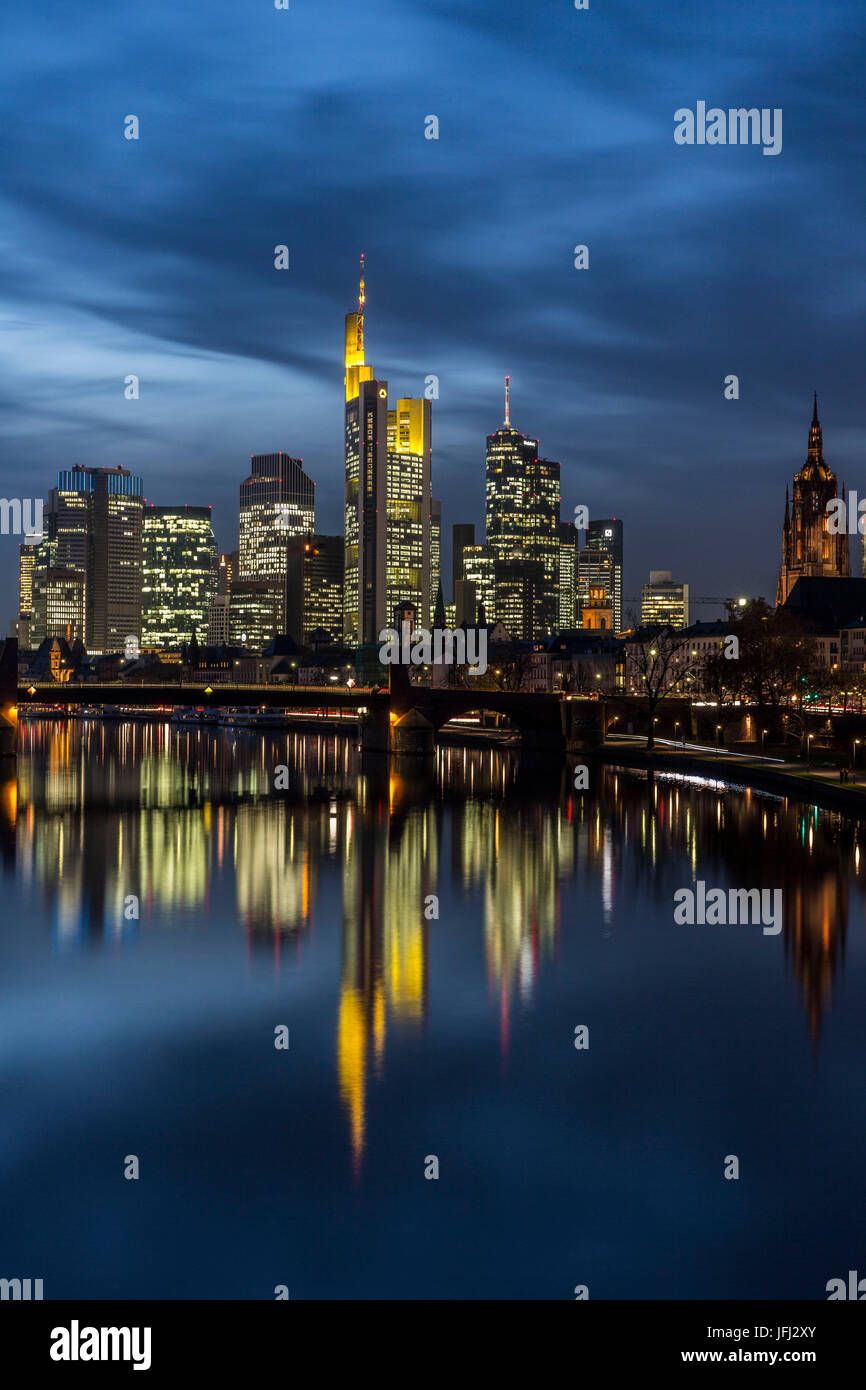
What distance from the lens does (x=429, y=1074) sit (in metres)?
26.1

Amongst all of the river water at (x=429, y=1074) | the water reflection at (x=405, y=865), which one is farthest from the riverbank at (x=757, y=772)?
the river water at (x=429, y=1074)

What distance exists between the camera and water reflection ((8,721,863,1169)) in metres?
35.1

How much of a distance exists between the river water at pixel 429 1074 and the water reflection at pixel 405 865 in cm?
25

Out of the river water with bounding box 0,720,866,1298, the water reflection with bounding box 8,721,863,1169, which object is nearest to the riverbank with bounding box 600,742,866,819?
the water reflection with bounding box 8,721,863,1169

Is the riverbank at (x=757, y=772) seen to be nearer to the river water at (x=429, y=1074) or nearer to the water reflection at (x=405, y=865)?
the water reflection at (x=405, y=865)

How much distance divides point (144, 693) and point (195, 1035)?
268 feet

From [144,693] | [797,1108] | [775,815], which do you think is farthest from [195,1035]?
[144,693]

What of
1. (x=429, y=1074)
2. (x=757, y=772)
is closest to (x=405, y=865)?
(x=429, y=1074)

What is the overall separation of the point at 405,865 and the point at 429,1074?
90.9ft

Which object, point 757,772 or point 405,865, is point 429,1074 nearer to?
point 405,865

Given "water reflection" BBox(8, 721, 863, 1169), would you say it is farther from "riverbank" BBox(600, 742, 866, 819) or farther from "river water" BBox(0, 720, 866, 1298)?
"riverbank" BBox(600, 742, 866, 819)

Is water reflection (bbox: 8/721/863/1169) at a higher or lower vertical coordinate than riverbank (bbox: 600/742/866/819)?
lower

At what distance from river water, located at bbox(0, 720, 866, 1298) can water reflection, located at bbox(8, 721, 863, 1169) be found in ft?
0.81

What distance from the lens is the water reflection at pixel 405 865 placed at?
35125 millimetres
